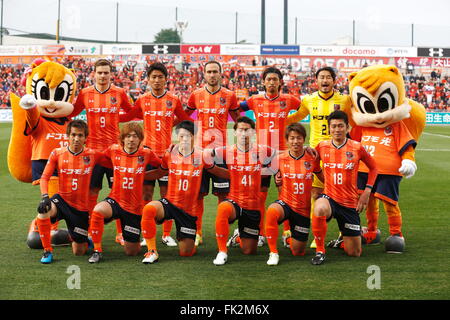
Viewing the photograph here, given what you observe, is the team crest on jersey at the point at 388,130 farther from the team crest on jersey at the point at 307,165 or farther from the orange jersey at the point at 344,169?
the team crest on jersey at the point at 307,165

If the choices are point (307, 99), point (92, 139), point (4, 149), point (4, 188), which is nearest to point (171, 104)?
point (92, 139)

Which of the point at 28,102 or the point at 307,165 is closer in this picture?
the point at 307,165

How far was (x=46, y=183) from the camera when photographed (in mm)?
6004

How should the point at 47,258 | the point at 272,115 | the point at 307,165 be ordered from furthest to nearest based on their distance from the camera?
the point at 272,115 < the point at 307,165 < the point at 47,258

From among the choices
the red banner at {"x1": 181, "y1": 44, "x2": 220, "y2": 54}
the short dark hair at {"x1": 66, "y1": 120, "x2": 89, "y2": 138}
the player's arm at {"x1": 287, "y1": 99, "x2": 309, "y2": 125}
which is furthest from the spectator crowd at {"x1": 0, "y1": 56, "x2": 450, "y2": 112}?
the short dark hair at {"x1": 66, "y1": 120, "x2": 89, "y2": 138}

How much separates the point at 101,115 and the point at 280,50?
3193cm

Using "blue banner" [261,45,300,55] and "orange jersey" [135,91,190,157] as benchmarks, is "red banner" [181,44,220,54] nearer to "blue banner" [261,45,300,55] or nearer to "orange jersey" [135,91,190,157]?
"blue banner" [261,45,300,55]

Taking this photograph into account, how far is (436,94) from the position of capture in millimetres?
36531

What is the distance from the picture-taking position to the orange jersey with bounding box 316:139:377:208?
6078 millimetres

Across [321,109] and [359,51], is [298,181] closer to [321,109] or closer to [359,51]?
[321,109]

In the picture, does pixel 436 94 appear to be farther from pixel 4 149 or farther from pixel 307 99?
pixel 307 99

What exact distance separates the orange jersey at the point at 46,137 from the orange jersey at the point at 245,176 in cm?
197

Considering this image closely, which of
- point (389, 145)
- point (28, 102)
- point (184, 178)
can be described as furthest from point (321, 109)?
point (28, 102)
